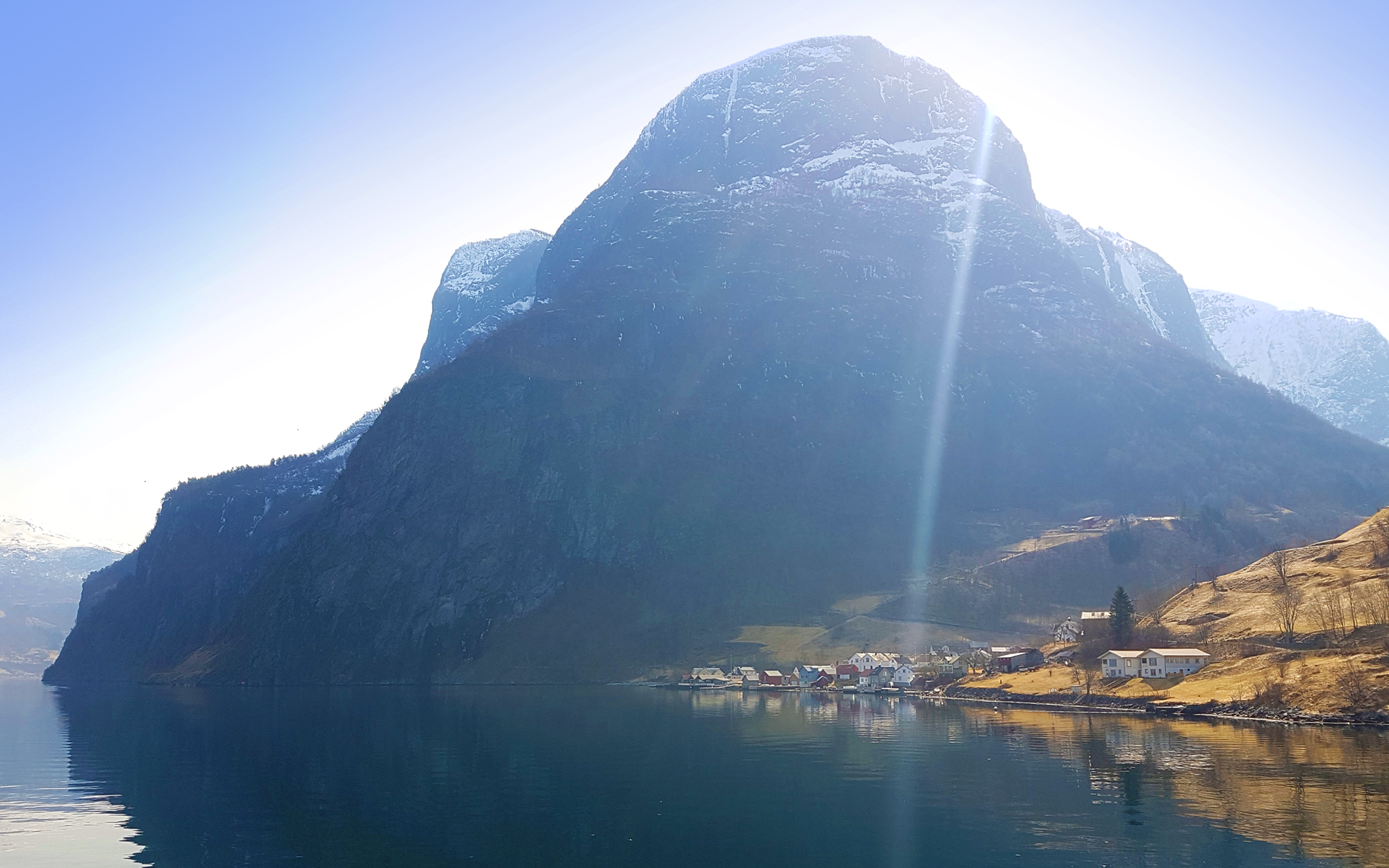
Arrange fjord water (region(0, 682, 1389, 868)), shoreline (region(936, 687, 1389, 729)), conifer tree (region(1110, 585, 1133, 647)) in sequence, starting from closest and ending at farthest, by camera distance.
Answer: fjord water (region(0, 682, 1389, 868)) → shoreline (region(936, 687, 1389, 729)) → conifer tree (region(1110, 585, 1133, 647))

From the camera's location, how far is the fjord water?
62.3 meters

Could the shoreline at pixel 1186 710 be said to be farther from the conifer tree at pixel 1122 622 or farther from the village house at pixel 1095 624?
the village house at pixel 1095 624

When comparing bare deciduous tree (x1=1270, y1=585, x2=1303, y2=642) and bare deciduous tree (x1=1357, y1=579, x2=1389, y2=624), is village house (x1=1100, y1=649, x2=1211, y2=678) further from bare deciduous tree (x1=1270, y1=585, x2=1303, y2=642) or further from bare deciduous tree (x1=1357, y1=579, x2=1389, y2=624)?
bare deciduous tree (x1=1357, y1=579, x2=1389, y2=624)

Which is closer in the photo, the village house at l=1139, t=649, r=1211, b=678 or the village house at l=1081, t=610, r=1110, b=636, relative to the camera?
the village house at l=1139, t=649, r=1211, b=678

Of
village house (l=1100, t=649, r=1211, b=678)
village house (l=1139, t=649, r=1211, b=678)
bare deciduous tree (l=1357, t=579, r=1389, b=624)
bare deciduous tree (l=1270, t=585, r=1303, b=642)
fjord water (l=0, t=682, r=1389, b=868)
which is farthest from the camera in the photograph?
village house (l=1100, t=649, r=1211, b=678)

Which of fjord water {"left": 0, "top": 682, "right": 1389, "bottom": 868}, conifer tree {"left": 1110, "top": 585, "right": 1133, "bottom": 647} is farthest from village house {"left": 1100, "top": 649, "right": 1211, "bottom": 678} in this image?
fjord water {"left": 0, "top": 682, "right": 1389, "bottom": 868}

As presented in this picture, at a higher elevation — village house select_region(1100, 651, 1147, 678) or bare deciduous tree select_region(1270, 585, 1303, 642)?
bare deciduous tree select_region(1270, 585, 1303, 642)

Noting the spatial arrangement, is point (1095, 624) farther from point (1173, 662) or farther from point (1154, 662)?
point (1173, 662)

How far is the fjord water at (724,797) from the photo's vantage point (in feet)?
204

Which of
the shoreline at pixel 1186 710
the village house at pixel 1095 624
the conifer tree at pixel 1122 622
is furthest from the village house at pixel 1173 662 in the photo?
the village house at pixel 1095 624

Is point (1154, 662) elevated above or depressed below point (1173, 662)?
below

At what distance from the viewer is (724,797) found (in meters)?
80.9

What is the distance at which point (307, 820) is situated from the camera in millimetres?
76500

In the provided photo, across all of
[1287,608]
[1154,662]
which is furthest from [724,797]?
[1287,608]
